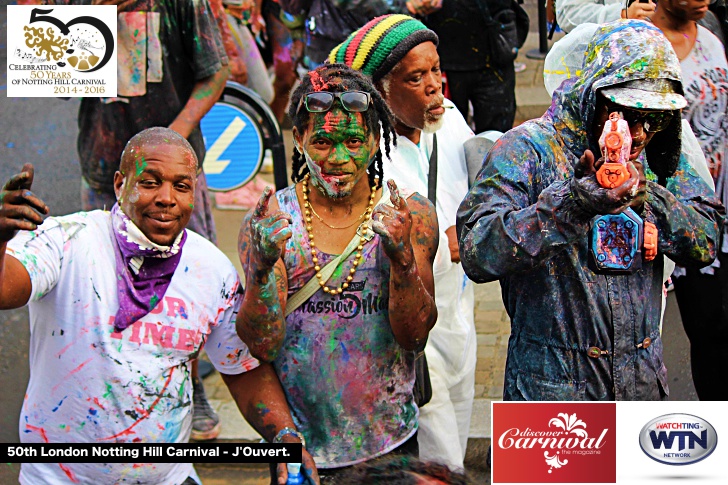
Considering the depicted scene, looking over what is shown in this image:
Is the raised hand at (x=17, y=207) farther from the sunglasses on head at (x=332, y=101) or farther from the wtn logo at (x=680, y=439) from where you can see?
the wtn logo at (x=680, y=439)

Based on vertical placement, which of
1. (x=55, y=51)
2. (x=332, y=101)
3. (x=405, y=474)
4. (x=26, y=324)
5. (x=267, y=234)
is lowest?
(x=26, y=324)

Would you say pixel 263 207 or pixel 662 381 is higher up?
pixel 263 207

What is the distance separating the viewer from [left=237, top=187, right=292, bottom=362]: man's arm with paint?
2.72 m

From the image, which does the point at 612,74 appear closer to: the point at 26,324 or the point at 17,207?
the point at 17,207

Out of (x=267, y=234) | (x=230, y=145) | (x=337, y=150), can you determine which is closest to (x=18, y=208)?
(x=267, y=234)

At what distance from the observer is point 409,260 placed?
2797 mm

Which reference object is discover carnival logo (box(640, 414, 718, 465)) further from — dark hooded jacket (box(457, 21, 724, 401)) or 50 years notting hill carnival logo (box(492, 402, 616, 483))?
dark hooded jacket (box(457, 21, 724, 401))

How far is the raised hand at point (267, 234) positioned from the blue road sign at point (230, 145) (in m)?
2.19

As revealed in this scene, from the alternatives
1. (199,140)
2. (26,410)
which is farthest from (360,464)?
(199,140)

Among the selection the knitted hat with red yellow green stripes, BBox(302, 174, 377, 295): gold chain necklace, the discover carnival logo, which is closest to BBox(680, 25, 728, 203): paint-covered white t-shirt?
the knitted hat with red yellow green stripes

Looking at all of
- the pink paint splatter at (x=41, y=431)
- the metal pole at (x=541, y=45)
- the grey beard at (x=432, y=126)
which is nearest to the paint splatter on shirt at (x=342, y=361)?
the pink paint splatter at (x=41, y=431)

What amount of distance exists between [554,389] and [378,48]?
1.34m

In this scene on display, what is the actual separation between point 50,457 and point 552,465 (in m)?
1.36

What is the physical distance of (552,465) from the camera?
9.94ft
